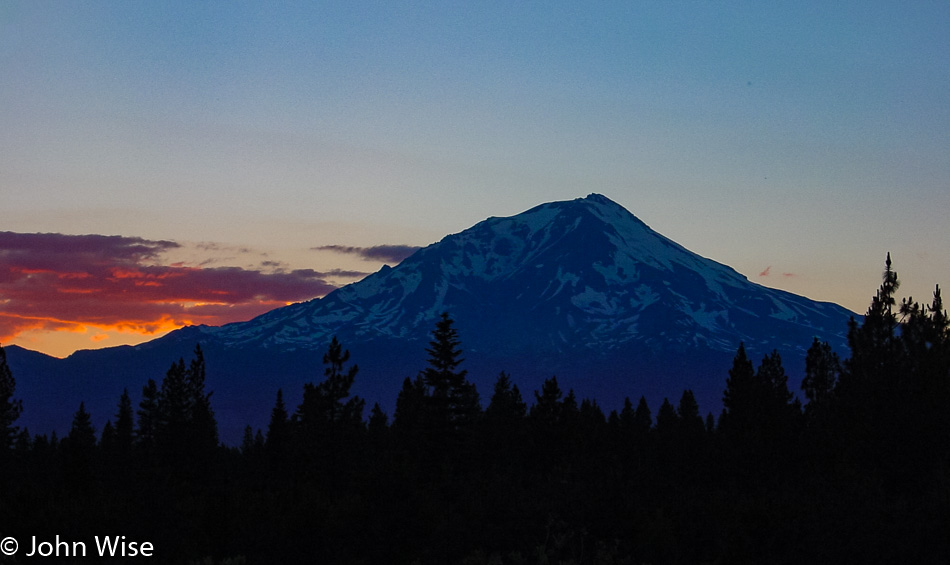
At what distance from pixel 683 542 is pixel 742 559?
8.17 ft

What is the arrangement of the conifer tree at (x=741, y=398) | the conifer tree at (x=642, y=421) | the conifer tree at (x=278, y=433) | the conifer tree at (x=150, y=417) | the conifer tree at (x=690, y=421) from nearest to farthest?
the conifer tree at (x=741, y=398), the conifer tree at (x=690, y=421), the conifer tree at (x=278, y=433), the conifer tree at (x=150, y=417), the conifer tree at (x=642, y=421)

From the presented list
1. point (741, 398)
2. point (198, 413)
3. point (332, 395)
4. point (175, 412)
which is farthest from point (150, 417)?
point (741, 398)

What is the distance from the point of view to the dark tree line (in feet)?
78.7

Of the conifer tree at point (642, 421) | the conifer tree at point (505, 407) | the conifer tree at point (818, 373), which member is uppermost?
the conifer tree at point (818, 373)

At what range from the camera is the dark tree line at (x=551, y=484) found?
24.0m

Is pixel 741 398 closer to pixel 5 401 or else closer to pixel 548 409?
pixel 548 409

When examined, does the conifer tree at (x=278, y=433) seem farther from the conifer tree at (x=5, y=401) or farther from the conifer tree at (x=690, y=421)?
the conifer tree at (x=690, y=421)

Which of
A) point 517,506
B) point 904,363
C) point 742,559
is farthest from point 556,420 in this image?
point 742,559

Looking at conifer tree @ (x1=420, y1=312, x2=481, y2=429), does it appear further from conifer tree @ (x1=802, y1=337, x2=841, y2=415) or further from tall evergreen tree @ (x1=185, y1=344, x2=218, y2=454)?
conifer tree @ (x1=802, y1=337, x2=841, y2=415)

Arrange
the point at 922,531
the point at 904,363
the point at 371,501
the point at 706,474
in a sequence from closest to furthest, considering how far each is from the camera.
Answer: the point at 922,531
the point at 371,501
the point at 904,363
the point at 706,474

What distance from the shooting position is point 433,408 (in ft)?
194

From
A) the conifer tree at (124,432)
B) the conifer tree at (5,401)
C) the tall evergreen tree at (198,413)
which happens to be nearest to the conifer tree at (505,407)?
the tall evergreen tree at (198,413)

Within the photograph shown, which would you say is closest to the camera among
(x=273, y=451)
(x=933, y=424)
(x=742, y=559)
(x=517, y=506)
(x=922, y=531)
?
(x=922, y=531)

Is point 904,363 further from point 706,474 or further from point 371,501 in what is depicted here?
point 371,501
